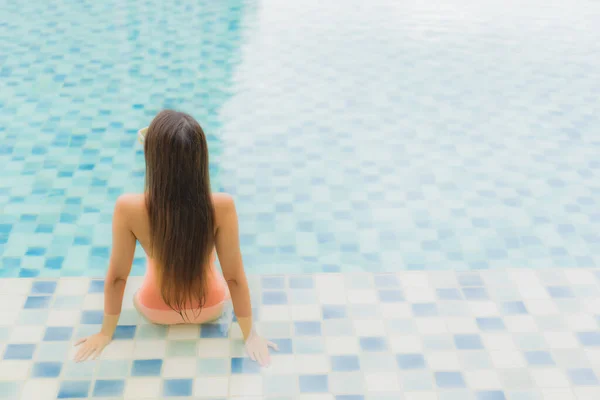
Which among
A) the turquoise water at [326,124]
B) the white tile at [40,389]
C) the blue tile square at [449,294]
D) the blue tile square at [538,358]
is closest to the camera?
the white tile at [40,389]

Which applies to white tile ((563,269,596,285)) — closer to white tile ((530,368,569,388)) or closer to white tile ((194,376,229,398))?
white tile ((530,368,569,388))

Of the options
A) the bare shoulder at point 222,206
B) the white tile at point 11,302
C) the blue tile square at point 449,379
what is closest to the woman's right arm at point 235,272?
the bare shoulder at point 222,206

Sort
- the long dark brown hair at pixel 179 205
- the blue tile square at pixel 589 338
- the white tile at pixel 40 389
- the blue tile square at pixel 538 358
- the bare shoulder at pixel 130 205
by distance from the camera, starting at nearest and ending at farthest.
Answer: the long dark brown hair at pixel 179 205
the bare shoulder at pixel 130 205
the white tile at pixel 40 389
the blue tile square at pixel 538 358
the blue tile square at pixel 589 338

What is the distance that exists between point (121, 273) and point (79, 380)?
0.53 meters

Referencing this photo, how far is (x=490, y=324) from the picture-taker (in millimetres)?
2699

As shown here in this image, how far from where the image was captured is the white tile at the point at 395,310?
274 centimetres

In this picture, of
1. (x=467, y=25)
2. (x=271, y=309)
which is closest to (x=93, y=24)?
(x=467, y=25)

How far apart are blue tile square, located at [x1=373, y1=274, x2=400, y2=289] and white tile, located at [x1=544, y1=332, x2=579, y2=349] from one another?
0.73 metres

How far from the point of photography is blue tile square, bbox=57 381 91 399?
2326 millimetres

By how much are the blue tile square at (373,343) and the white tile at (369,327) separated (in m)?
0.03

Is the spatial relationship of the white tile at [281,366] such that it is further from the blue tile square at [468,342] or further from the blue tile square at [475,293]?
the blue tile square at [475,293]

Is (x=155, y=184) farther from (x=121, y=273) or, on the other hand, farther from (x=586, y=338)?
(x=586, y=338)

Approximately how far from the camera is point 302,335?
2617 millimetres

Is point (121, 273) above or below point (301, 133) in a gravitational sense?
above
